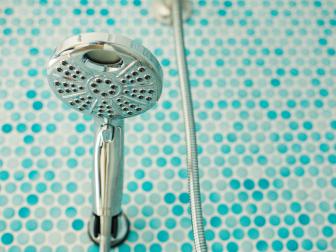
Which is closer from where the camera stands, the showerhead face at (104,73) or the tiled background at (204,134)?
the showerhead face at (104,73)

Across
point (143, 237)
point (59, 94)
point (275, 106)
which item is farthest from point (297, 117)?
point (59, 94)

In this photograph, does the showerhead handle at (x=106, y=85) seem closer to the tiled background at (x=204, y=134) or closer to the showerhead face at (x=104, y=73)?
the showerhead face at (x=104, y=73)

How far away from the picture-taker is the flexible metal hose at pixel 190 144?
1.99 feet

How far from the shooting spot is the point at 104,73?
0.48 m

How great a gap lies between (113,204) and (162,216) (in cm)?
14

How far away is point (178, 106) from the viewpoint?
2.60ft

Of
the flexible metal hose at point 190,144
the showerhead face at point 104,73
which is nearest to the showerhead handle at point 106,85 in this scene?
the showerhead face at point 104,73

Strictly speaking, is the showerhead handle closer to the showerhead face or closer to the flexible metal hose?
the showerhead face

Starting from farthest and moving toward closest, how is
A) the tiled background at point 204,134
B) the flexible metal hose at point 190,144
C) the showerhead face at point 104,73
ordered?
the tiled background at point 204,134, the flexible metal hose at point 190,144, the showerhead face at point 104,73

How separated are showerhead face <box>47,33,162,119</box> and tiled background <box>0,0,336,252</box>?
24cm

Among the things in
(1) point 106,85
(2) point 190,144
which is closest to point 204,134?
(2) point 190,144

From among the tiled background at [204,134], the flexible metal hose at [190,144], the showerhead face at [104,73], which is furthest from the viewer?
the tiled background at [204,134]

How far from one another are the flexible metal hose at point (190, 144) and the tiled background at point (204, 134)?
0.08 metres

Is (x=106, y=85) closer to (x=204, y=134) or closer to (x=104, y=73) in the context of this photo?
(x=104, y=73)
